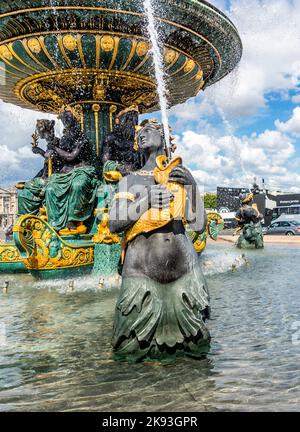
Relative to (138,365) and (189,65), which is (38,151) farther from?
(138,365)

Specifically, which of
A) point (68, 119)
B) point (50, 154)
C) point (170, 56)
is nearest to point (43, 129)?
point (50, 154)

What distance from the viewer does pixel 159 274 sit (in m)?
3.17

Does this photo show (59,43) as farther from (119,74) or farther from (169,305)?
(169,305)

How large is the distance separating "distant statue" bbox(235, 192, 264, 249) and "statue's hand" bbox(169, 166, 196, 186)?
879cm

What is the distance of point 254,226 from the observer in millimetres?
12133

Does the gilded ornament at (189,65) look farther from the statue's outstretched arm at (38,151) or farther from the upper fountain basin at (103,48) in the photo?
the statue's outstretched arm at (38,151)

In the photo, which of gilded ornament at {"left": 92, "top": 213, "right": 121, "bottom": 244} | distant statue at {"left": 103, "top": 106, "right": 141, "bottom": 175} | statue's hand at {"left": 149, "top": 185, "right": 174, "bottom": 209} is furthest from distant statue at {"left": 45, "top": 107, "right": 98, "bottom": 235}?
statue's hand at {"left": 149, "top": 185, "right": 174, "bottom": 209}

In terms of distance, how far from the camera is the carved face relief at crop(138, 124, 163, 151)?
3.50 metres

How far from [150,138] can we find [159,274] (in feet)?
3.47

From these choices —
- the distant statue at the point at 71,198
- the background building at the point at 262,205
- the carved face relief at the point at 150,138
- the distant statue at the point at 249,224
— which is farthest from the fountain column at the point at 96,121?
the background building at the point at 262,205

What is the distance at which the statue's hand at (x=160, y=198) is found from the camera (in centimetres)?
311

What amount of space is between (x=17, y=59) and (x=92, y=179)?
2530 mm

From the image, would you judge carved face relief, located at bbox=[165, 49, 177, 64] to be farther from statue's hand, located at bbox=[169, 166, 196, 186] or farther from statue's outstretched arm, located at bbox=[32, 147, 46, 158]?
statue's hand, located at bbox=[169, 166, 196, 186]
